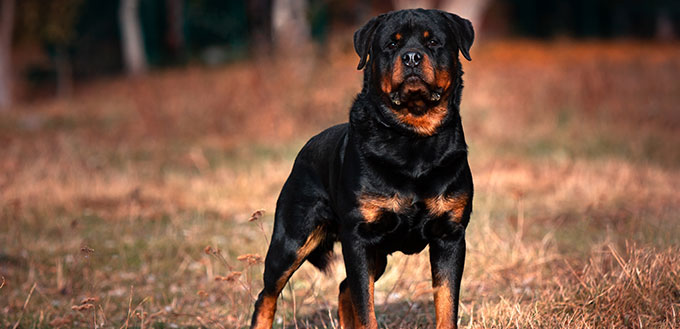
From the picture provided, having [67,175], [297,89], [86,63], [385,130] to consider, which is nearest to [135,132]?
[297,89]

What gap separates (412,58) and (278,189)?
5.72 meters

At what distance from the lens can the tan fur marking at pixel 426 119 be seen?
3.89 m

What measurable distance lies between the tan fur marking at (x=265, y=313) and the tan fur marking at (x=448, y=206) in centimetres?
104

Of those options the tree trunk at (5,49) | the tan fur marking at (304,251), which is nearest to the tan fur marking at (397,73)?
the tan fur marking at (304,251)

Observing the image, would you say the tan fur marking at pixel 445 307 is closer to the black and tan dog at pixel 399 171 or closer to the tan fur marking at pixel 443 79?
the black and tan dog at pixel 399 171

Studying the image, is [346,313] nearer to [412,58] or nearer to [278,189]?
[412,58]

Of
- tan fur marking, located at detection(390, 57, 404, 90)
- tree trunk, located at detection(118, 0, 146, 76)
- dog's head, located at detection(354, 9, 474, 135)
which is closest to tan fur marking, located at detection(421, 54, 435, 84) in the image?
dog's head, located at detection(354, 9, 474, 135)

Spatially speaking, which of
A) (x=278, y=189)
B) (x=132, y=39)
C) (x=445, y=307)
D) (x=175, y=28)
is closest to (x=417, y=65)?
(x=445, y=307)

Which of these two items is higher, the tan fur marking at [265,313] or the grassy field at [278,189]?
the tan fur marking at [265,313]

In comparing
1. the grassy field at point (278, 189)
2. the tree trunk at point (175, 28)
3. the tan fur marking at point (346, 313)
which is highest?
the tan fur marking at point (346, 313)

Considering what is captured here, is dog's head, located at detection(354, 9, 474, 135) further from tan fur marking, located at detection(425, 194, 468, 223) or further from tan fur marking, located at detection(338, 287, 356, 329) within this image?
tan fur marking, located at detection(338, 287, 356, 329)

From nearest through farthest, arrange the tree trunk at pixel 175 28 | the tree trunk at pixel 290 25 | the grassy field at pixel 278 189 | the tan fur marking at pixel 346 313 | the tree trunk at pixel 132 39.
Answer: the tan fur marking at pixel 346 313
the grassy field at pixel 278 189
the tree trunk at pixel 290 25
the tree trunk at pixel 132 39
the tree trunk at pixel 175 28

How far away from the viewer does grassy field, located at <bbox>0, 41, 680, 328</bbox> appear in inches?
192

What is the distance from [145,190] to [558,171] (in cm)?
491
